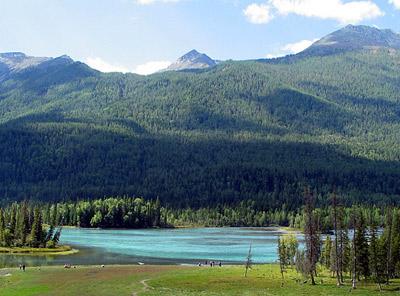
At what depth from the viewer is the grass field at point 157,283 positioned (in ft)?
288

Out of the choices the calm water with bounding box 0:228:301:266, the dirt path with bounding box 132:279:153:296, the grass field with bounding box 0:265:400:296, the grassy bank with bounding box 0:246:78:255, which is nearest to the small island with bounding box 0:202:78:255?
the grassy bank with bounding box 0:246:78:255

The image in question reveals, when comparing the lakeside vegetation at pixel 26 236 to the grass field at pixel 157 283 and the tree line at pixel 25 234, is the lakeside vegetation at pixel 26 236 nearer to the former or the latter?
the tree line at pixel 25 234

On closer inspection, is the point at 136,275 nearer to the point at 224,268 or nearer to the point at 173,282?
the point at 173,282

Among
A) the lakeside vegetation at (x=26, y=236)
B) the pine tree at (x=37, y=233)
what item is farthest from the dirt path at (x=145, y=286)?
the pine tree at (x=37, y=233)

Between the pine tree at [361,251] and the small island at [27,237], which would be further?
the small island at [27,237]

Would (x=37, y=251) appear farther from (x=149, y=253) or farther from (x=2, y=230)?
(x=149, y=253)

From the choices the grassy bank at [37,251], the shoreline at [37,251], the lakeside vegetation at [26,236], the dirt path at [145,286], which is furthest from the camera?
the lakeside vegetation at [26,236]

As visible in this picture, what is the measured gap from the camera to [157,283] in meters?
96.8

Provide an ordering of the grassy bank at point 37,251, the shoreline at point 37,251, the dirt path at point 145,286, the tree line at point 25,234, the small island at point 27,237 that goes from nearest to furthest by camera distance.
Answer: the dirt path at point 145,286, the shoreline at point 37,251, the grassy bank at point 37,251, the small island at point 27,237, the tree line at point 25,234

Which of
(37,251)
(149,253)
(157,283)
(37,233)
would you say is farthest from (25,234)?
(157,283)

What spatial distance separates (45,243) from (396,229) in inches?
3655

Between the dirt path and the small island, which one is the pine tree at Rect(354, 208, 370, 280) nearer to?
the dirt path

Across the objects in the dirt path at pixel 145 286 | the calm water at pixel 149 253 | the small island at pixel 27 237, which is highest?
the small island at pixel 27 237

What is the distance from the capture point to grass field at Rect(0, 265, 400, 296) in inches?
3457
